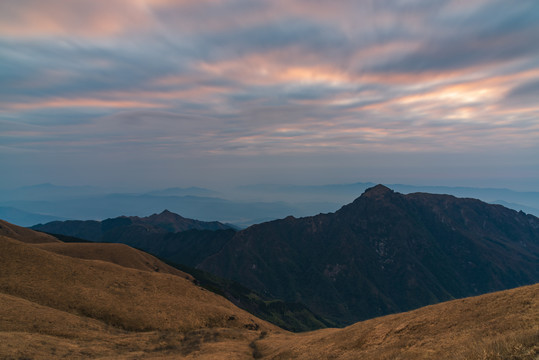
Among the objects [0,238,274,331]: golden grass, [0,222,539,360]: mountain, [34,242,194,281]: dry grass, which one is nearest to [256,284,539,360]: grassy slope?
[0,222,539,360]: mountain

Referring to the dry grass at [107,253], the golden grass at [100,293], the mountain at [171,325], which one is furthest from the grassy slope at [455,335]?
the dry grass at [107,253]

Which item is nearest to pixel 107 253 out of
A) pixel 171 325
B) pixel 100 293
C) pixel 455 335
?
pixel 100 293

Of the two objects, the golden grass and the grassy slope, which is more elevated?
the grassy slope

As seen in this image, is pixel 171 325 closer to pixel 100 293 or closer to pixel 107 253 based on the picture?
pixel 100 293

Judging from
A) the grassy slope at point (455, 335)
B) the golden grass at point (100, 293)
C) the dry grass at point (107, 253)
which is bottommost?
the dry grass at point (107, 253)

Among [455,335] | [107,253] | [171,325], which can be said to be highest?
[455,335]

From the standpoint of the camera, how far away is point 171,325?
159 ft

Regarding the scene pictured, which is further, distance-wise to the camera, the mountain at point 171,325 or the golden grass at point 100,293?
the golden grass at point 100,293

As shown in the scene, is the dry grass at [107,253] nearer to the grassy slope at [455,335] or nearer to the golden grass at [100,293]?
the golden grass at [100,293]

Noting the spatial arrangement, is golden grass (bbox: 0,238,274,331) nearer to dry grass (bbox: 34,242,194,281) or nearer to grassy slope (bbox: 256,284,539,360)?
grassy slope (bbox: 256,284,539,360)

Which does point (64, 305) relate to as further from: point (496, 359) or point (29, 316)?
point (496, 359)

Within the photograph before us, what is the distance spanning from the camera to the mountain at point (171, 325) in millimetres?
20891

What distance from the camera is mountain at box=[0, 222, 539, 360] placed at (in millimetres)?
20891

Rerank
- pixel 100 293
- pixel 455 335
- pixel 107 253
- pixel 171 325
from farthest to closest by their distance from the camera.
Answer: pixel 107 253 → pixel 100 293 → pixel 171 325 → pixel 455 335
